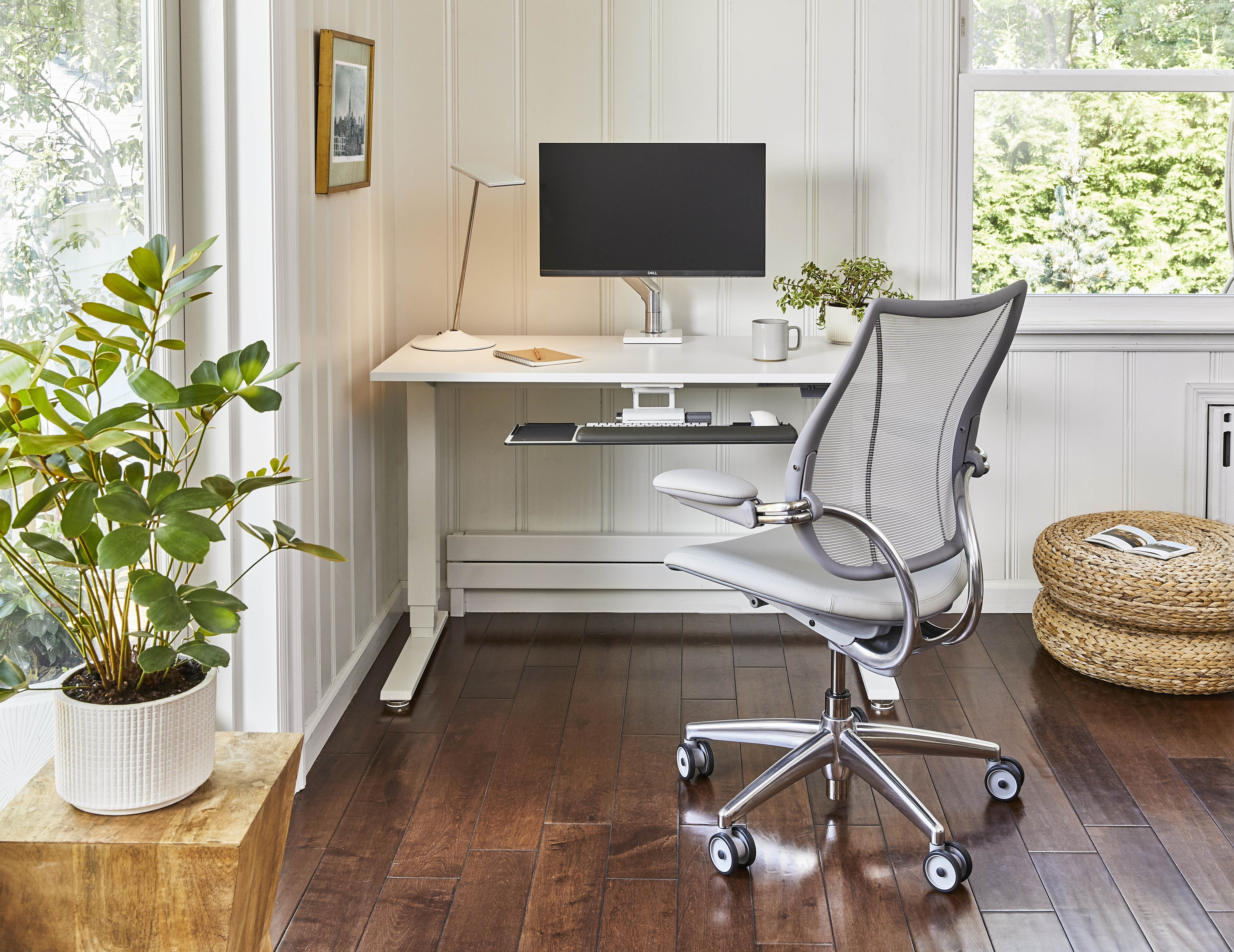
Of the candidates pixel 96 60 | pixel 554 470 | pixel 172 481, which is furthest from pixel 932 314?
pixel 554 470

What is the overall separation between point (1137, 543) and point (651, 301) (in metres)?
1.43

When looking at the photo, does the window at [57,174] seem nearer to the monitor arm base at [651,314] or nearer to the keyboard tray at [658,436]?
the keyboard tray at [658,436]

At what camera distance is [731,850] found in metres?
2.03

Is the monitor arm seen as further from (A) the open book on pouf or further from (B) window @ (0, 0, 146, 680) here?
(B) window @ (0, 0, 146, 680)

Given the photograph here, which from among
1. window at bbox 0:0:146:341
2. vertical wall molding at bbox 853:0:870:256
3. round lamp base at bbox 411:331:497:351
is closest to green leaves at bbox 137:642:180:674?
window at bbox 0:0:146:341

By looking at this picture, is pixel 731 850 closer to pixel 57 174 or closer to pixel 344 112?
pixel 57 174

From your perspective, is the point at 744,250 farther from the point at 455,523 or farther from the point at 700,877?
the point at 700,877

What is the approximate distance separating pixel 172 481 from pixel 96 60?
84cm

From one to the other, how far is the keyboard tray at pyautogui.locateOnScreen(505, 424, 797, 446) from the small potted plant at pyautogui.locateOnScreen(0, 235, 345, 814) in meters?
1.16

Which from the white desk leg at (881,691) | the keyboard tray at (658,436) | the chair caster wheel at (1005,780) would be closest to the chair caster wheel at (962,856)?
the chair caster wheel at (1005,780)

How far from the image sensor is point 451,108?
3324 mm

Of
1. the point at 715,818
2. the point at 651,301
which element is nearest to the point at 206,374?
the point at 715,818

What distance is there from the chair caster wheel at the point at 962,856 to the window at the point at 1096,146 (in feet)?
6.02

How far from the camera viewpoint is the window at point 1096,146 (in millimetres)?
3254
